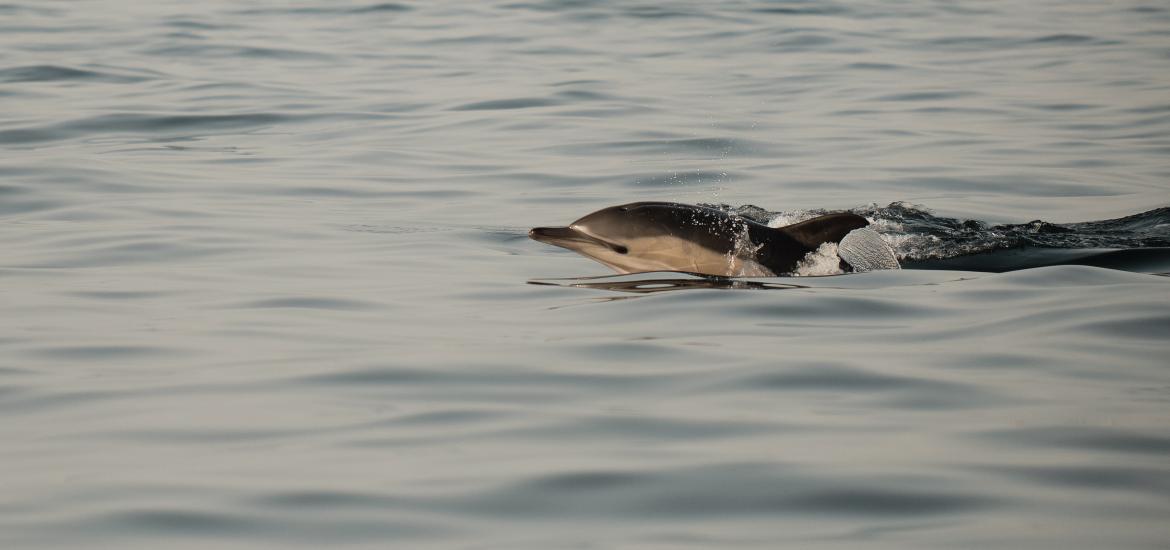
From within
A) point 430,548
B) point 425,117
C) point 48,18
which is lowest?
point 430,548

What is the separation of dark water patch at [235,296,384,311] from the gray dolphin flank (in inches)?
43.8

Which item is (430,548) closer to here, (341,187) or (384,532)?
(384,532)

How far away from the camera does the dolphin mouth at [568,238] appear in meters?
8.26

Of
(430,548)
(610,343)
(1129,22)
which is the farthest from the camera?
(1129,22)

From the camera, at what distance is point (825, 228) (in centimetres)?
820

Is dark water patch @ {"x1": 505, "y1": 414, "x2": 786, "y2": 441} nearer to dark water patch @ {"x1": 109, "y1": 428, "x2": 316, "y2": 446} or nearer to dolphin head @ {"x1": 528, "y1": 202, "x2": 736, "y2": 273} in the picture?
dark water patch @ {"x1": 109, "y1": 428, "x2": 316, "y2": 446}

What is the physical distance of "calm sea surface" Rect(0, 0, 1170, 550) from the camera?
14.1 ft

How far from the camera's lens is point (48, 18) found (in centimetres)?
2689

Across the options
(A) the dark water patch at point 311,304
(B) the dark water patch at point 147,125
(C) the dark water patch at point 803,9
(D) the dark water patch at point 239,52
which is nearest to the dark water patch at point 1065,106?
(B) the dark water patch at point 147,125

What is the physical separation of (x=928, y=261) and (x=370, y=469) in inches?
203

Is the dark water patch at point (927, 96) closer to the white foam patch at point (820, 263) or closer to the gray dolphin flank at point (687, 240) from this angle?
the white foam patch at point (820, 263)

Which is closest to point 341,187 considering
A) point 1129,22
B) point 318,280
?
point 318,280

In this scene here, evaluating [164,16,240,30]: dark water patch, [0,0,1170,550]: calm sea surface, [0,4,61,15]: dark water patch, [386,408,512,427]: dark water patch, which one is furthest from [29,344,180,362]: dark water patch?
[0,4,61,15]: dark water patch

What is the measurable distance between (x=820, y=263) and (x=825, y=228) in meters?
0.25
